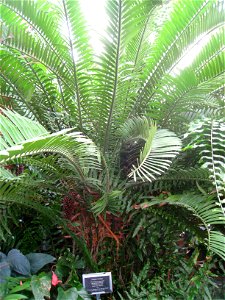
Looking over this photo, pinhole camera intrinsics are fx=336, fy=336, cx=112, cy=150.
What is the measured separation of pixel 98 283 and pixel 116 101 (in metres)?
0.75

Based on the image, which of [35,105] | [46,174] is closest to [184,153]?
[46,174]

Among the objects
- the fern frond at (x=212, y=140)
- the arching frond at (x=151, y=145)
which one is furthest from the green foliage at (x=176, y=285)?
the arching frond at (x=151, y=145)

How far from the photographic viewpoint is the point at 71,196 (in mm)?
1489

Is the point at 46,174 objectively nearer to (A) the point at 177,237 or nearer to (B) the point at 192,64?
(A) the point at 177,237

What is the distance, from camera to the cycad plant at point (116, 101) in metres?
1.31

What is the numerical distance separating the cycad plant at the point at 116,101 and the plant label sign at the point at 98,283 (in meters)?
0.15

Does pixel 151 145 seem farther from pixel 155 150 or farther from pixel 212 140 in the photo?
pixel 212 140

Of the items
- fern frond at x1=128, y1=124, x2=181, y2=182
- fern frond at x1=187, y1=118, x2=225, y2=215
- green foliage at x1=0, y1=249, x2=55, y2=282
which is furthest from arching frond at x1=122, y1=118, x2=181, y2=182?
green foliage at x1=0, y1=249, x2=55, y2=282

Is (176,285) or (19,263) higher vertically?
(19,263)

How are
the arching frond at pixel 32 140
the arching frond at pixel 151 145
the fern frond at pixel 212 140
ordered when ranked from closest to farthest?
the arching frond at pixel 32 140 < the arching frond at pixel 151 145 < the fern frond at pixel 212 140

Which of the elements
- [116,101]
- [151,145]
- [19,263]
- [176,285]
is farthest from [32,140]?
[176,285]

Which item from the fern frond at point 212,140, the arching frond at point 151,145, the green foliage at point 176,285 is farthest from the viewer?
the green foliage at point 176,285

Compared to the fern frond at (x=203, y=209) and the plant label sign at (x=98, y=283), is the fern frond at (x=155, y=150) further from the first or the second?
the plant label sign at (x=98, y=283)

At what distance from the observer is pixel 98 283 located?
53.1 inches
